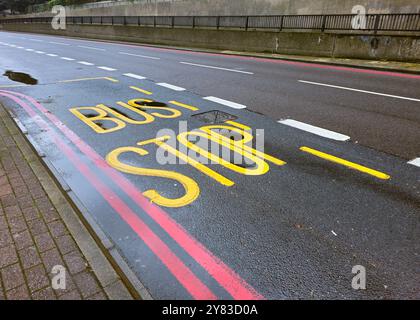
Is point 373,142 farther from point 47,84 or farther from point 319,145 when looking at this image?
point 47,84

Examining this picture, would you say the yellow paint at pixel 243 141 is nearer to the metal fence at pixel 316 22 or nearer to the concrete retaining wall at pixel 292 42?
the concrete retaining wall at pixel 292 42

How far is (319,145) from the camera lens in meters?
5.21

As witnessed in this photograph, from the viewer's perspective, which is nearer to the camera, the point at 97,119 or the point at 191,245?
the point at 191,245

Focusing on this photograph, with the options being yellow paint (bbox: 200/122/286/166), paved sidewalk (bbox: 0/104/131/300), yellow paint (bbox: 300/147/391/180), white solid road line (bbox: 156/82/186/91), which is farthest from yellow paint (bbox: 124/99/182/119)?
paved sidewalk (bbox: 0/104/131/300)

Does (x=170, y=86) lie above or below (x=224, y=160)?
above

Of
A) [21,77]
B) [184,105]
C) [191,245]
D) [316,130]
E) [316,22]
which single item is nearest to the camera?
[191,245]

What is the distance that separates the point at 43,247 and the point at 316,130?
15.9 feet

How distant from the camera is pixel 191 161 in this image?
4.68 metres

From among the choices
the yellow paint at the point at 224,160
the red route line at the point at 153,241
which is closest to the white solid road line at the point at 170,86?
the yellow paint at the point at 224,160

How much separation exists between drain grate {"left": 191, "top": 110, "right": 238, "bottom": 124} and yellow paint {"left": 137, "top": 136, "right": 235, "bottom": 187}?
1296 mm

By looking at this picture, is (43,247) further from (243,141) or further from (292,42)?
(292,42)

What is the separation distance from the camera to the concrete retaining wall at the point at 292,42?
13.1 meters

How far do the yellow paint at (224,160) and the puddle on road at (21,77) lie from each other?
7578mm

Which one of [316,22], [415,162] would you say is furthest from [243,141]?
[316,22]
